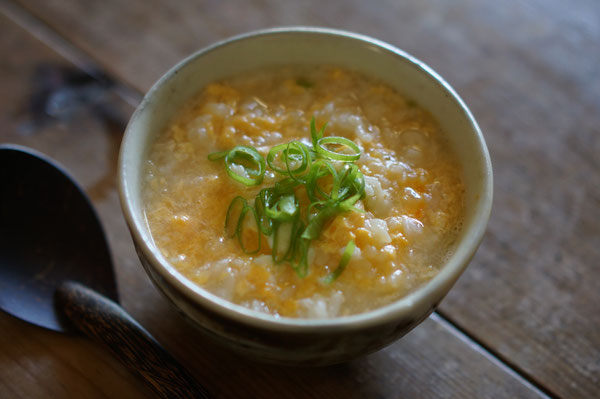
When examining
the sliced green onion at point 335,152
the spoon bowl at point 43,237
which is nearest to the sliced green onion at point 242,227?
the sliced green onion at point 335,152

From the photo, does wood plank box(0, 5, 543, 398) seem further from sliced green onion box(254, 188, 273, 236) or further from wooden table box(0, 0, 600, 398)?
sliced green onion box(254, 188, 273, 236)

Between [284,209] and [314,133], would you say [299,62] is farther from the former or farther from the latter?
[284,209]

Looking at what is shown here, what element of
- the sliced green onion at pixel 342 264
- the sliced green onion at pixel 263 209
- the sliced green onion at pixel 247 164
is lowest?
the sliced green onion at pixel 342 264

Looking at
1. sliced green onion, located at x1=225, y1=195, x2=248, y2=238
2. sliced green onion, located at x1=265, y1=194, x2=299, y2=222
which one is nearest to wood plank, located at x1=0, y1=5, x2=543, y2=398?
sliced green onion, located at x1=225, y1=195, x2=248, y2=238

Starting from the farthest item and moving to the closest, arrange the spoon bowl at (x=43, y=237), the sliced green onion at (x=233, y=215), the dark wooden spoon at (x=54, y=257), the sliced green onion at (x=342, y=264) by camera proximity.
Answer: the spoon bowl at (x=43, y=237), the dark wooden spoon at (x=54, y=257), the sliced green onion at (x=233, y=215), the sliced green onion at (x=342, y=264)

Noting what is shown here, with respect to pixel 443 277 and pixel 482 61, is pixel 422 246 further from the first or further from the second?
pixel 482 61

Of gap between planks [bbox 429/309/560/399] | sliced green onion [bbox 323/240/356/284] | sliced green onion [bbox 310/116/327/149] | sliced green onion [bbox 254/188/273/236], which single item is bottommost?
gap between planks [bbox 429/309/560/399]

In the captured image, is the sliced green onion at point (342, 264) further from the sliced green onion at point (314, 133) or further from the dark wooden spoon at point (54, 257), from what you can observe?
the dark wooden spoon at point (54, 257)
